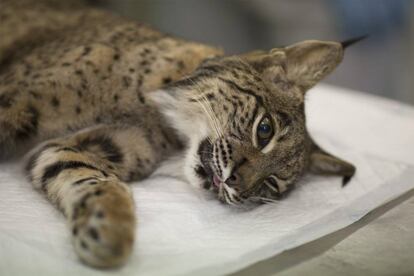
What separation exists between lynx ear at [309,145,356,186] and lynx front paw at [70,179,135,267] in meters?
0.89

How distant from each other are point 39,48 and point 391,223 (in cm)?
156

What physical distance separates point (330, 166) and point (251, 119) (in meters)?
0.47

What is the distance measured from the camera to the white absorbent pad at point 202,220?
1.50 meters

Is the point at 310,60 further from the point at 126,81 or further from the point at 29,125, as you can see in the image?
the point at 29,125

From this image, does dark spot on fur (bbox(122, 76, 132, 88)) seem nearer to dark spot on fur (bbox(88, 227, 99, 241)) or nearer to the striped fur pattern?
the striped fur pattern

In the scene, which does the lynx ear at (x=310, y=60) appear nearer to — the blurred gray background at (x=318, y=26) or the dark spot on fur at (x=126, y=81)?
the dark spot on fur at (x=126, y=81)

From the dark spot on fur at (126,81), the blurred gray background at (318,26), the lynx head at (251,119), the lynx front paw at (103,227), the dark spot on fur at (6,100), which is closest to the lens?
the lynx front paw at (103,227)

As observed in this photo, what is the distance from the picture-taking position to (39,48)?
2395 millimetres

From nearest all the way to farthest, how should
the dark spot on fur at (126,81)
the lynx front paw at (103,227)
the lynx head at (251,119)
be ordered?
the lynx front paw at (103,227) < the lynx head at (251,119) < the dark spot on fur at (126,81)

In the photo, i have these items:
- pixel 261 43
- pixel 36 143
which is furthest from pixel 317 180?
pixel 261 43

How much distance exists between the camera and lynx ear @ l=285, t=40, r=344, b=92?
2.11 meters

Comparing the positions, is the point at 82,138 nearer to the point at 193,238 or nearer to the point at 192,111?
the point at 192,111

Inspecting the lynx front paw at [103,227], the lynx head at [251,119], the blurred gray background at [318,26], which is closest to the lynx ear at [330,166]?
the lynx head at [251,119]

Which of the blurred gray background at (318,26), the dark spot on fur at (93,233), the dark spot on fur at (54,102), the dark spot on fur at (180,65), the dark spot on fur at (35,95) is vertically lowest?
the blurred gray background at (318,26)
